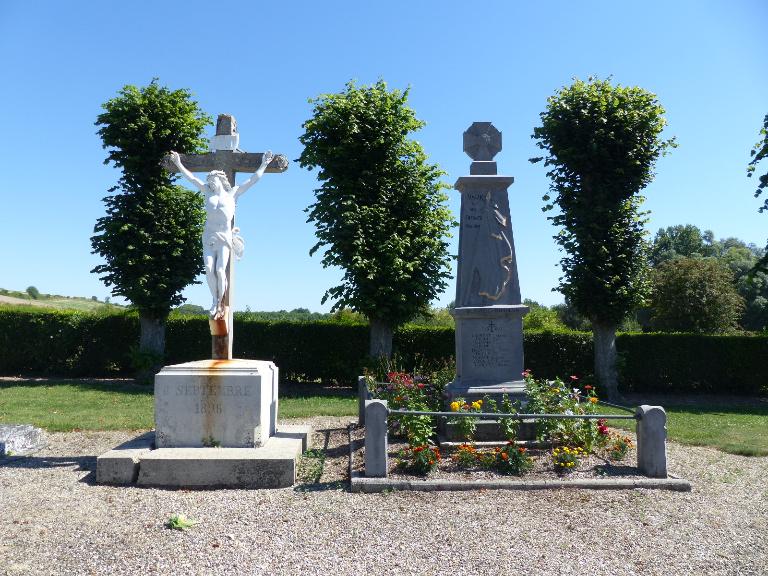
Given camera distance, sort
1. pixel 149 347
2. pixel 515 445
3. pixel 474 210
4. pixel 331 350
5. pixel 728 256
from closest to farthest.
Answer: pixel 515 445 < pixel 474 210 < pixel 149 347 < pixel 331 350 < pixel 728 256

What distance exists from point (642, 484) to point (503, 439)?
1982 mm

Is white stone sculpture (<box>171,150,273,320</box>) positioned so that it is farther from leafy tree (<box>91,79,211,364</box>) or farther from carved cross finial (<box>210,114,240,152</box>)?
leafy tree (<box>91,79,211,364</box>)

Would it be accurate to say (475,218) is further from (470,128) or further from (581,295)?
(581,295)

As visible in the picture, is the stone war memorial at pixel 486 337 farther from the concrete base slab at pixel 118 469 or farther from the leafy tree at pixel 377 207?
the leafy tree at pixel 377 207

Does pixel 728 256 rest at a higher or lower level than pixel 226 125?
higher

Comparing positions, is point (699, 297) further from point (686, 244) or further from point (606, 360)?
point (686, 244)

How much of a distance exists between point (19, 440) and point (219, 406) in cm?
356

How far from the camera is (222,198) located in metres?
7.41

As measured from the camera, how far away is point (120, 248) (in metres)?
16.1

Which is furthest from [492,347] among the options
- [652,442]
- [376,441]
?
[376,441]

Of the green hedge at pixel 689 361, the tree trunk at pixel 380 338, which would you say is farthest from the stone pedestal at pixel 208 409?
the green hedge at pixel 689 361

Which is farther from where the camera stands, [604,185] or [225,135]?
[604,185]

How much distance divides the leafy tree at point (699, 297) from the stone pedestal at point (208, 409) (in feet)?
84.6

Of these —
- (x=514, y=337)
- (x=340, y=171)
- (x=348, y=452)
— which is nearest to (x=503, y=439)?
(x=514, y=337)
